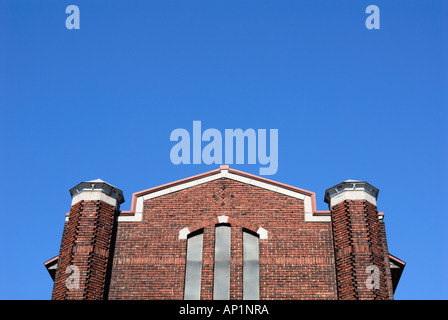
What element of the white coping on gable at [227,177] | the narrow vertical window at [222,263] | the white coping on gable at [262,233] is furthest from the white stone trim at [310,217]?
the narrow vertical window at [222,263]

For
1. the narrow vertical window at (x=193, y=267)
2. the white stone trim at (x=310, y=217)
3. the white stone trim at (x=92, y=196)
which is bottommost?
the narrow vertical window at (x=193, y=267)

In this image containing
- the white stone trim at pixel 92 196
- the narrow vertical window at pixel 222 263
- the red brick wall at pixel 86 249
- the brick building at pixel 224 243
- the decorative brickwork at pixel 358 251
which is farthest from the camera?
the white stone trim at pixel 92 196

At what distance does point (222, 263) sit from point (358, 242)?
413 centimetres

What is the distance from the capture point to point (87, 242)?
19188mm

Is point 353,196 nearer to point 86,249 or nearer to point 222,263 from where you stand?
point 222,263

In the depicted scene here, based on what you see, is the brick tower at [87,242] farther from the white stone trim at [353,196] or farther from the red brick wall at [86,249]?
the white stone trim at [353,196]

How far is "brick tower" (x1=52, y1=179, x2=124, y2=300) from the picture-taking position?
722 inches

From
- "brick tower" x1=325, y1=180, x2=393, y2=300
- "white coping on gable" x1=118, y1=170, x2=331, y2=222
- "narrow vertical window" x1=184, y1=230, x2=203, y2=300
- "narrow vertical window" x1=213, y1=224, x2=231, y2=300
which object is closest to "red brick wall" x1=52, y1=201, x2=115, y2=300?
"white coping on gable" x1=118, y1=170, x2=331, y2=222

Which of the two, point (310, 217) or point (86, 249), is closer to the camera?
point (86, 249)

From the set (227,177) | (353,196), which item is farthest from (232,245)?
(353,196)

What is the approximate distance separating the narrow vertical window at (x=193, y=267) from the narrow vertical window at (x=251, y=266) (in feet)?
4.51

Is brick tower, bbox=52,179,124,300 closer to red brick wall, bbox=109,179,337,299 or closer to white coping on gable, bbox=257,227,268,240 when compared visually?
red brick wall, bbox=109,179,337,299

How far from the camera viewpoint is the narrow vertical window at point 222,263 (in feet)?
61.9

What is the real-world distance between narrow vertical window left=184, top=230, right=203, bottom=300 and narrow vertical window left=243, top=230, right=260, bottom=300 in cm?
137
